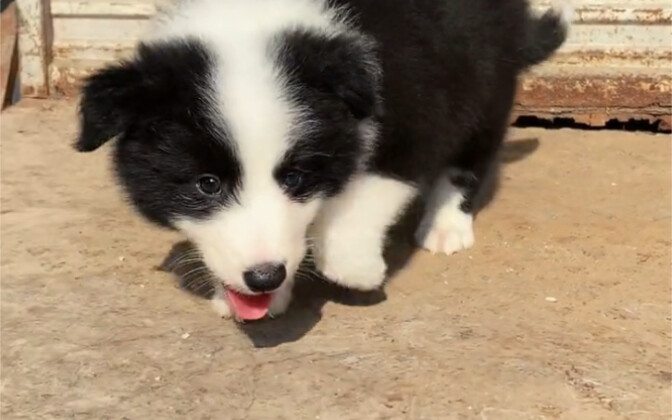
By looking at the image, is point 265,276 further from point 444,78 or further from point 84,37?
point 84,37

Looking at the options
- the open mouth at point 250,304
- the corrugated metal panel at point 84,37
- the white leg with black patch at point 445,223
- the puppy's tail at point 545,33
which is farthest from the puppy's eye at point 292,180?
the corrugated metal panel at point 84,37

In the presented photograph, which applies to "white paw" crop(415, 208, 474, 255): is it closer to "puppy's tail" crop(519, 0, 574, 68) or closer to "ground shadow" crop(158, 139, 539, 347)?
"ground shadow" crop(158, 139, 539, 347)

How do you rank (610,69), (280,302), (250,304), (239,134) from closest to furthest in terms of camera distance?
(239,134), (250,304), (280,302), (610,69)

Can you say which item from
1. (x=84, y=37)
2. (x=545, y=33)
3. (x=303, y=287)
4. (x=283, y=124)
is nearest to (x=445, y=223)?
(x=303, y=287)

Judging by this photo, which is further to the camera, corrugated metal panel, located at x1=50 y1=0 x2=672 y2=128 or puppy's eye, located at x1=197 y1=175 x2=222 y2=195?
corrugated metal panel, located at x1=50 y1=0 x2=672 y2=128

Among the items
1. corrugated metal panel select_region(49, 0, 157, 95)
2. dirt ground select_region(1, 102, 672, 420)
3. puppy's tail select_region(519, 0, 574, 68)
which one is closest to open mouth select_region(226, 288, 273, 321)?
dirt ground select_region(1, 102, 672, 420)

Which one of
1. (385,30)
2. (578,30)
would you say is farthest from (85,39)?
(385,30)

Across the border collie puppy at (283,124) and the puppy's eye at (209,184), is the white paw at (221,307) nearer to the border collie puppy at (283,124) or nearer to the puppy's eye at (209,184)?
the border collie puppy at (283,124)

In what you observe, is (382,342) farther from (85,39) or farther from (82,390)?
(85,39)
